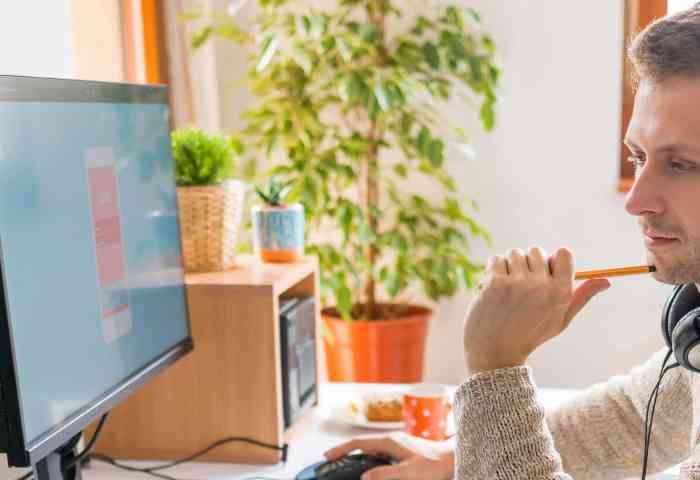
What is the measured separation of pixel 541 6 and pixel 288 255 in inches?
64.2

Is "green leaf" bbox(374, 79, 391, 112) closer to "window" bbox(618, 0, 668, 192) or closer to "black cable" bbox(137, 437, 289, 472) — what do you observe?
"window" bbox(618, 0, 668, 192)

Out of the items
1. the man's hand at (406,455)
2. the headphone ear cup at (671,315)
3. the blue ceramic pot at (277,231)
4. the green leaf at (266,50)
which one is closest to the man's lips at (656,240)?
the headphone ear cup at (671,315)

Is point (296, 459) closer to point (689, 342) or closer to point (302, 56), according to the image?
point (689, 342)

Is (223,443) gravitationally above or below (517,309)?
below

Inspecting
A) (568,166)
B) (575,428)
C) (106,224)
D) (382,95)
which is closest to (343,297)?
(382,95)

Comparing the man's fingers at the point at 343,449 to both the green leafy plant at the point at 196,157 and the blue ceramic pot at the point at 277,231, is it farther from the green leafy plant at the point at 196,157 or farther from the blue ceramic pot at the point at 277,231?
the green leafy plant at the point at 196,157

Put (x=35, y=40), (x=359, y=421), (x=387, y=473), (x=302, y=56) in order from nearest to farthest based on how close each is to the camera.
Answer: (x=387, y=473), (x=35, y=40), (x=359, y=421), (x=302, y=56)

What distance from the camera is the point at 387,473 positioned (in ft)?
3.72

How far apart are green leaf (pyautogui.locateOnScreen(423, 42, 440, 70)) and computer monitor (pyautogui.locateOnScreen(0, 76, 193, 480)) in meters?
1.44

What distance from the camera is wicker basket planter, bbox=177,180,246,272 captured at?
137 cm

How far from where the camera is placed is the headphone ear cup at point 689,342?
88 centimetres

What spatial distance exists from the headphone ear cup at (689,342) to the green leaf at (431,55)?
1699 millimetres

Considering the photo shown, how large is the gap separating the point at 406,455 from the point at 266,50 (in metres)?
1.37

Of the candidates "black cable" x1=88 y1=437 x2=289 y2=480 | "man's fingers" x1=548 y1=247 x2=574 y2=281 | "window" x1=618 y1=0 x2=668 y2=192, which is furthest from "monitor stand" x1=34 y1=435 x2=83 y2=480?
"window" x1=618 y1=0 x2=668 y2=192
